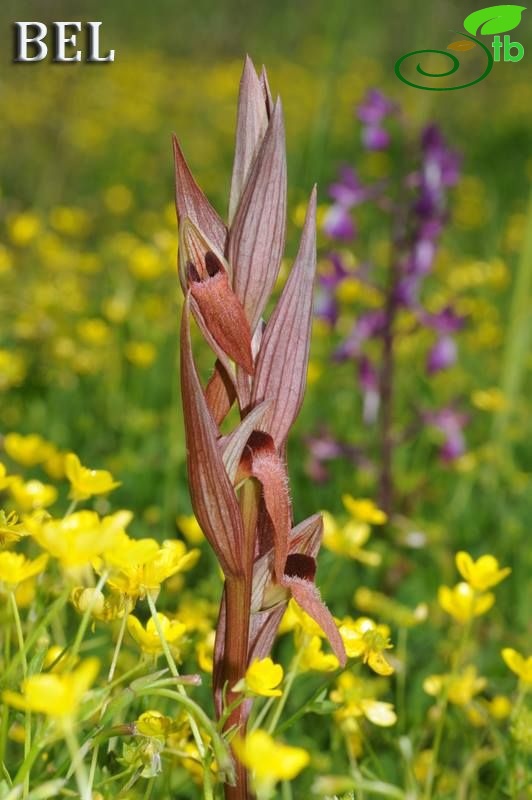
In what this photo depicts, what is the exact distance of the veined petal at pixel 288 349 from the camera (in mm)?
833

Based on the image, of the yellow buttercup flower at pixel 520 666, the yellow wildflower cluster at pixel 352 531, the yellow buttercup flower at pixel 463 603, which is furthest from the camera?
the yellow wildflower cluster at pixel 352 531

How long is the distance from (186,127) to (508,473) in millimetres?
4677

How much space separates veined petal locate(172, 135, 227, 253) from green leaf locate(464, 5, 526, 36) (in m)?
0.79

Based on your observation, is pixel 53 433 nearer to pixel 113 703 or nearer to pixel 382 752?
pixel 382 752

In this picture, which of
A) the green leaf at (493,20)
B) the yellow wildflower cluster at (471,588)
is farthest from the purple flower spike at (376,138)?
the yellow wildflower cluster at (471,588)

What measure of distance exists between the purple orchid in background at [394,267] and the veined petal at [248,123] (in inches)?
42.8

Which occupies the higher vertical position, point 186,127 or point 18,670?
point 186,127

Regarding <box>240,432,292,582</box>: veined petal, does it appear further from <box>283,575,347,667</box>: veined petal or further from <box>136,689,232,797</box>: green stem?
<box>136,689,232,797</box>: green stem

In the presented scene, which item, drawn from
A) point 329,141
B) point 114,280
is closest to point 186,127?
point 329,141

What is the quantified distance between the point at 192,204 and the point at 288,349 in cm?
14

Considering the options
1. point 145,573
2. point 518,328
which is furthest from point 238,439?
point 518,328

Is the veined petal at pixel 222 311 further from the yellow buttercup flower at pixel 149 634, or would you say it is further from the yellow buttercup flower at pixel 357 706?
the yellow buttercup flower at pixel 357 706

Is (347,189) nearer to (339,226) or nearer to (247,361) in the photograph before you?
(339,226)

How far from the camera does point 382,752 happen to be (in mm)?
1428
